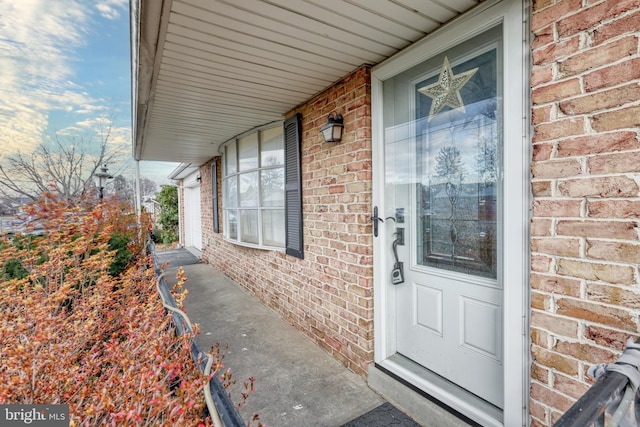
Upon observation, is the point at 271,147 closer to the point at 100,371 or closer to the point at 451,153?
the point at 451,153

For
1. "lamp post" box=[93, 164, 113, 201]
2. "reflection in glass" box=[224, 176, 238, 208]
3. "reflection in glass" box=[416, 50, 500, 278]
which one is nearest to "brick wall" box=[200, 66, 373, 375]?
"reflection in glass" box=[416, 50, 500, 278]

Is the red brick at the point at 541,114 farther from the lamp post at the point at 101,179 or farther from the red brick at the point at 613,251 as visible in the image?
the lamp post at the point at 101,179

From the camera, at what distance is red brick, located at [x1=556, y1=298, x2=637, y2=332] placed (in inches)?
47.2

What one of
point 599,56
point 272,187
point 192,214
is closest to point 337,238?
point 272,187

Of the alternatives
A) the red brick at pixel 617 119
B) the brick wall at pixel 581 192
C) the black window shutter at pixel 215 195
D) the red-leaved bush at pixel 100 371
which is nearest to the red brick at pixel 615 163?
the brick wall at pixel 581 192

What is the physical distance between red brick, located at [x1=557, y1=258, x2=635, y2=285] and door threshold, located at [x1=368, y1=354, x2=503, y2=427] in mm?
984

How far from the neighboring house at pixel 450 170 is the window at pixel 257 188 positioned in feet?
2.07

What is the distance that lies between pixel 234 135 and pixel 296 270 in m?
2.72

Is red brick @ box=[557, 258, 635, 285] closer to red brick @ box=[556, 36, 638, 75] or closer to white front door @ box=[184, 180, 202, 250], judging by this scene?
red brick @ box=[556, 36, 638, 75]

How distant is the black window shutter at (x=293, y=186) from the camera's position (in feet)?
11.4

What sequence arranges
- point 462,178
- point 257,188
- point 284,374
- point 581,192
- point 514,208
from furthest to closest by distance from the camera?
point 257,188 → point 284,374 → point 462,178 → point 514,208 → point 581,192

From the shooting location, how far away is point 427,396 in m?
2.05

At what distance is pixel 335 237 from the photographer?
289 cm

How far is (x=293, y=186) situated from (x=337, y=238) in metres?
1.06
